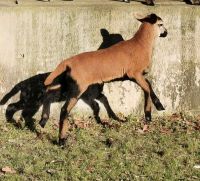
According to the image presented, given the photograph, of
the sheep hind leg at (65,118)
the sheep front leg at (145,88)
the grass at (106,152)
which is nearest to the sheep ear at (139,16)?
the sheep front leg at (145,88)

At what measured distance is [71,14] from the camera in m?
8.84

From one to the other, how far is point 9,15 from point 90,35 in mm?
1167

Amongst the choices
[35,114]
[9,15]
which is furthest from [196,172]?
[9,15]

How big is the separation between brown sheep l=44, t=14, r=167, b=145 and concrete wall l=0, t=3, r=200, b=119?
475 millimetres

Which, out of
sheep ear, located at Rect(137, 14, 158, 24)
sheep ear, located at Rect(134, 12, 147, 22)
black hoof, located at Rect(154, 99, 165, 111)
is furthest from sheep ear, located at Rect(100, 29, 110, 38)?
black hoof, located at Rect(154, 99, 165, 111)

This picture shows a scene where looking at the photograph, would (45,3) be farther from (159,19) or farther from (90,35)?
(159,19)

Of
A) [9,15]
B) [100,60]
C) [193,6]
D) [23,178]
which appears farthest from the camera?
[193,6]

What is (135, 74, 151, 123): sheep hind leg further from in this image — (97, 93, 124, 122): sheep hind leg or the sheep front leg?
(97, 93, 124, 122): sheep hind leg

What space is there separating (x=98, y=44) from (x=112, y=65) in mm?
909

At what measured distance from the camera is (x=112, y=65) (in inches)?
320

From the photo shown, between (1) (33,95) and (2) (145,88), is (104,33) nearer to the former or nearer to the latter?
(2) (145,88)

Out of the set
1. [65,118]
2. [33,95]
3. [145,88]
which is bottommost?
[65,118]

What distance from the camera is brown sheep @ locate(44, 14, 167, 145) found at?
25.7 ft

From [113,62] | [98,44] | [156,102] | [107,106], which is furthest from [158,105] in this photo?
[113,62]
